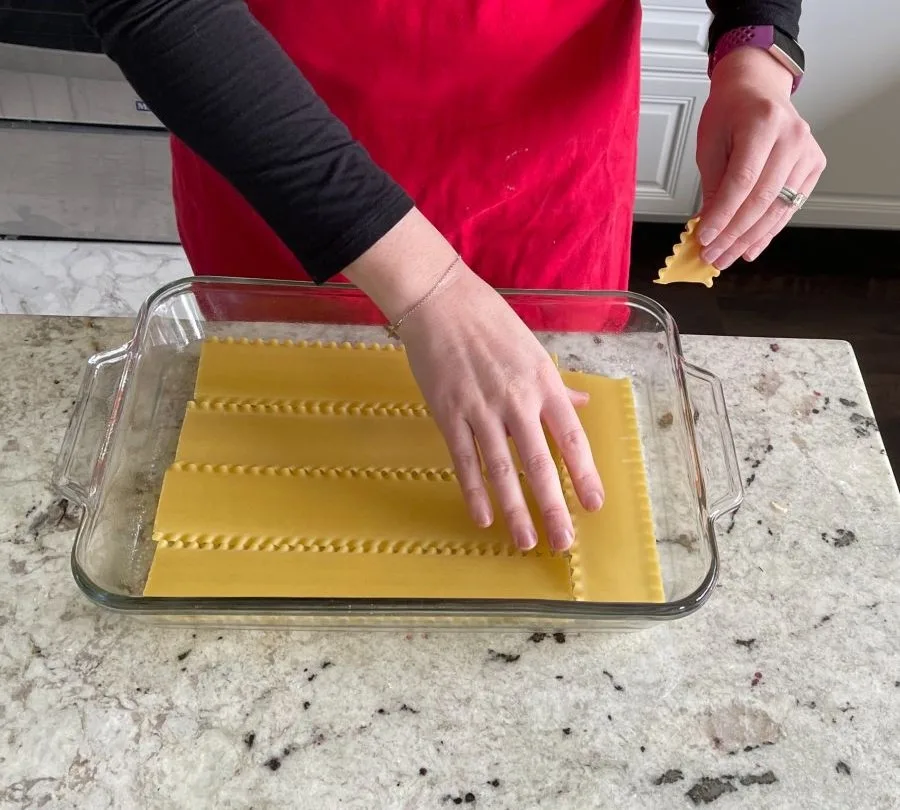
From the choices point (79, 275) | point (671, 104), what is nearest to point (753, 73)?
point (671, 104)

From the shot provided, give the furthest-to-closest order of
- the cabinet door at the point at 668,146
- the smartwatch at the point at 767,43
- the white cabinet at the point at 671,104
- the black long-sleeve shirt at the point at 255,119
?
1. the cabinet door at the point at 668,146
2. the white cabinet at the point at 671,104
3. the smartwatch at the point at 767,43
4. the black long-sleeve shirt at the point at 255,119

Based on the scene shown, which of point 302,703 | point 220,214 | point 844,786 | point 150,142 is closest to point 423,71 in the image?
point 220,214

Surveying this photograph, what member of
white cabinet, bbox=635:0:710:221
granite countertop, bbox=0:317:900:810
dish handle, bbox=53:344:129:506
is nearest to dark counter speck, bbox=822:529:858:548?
granite countertop, bbox=0:317:900:810

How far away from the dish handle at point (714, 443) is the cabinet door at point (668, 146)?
2.72ft

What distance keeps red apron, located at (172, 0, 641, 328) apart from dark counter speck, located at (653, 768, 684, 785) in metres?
0.48

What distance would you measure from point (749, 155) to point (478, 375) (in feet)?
0.94

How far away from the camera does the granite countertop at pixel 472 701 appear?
22.0 inches

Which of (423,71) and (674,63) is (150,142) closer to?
(423,71)

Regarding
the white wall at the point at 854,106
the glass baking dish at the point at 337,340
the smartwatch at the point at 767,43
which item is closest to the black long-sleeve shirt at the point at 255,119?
the glass baking dish at the point at 337,340

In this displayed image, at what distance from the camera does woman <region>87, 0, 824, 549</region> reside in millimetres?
527

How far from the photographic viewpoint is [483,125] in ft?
2.55

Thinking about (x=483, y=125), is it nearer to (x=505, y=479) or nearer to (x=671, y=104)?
(x=505, y=479)

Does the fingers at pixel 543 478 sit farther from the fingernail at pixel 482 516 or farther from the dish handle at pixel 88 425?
the dish handle at pixel 88 425

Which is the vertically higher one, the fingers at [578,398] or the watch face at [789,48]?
the watch face at [789,48]
